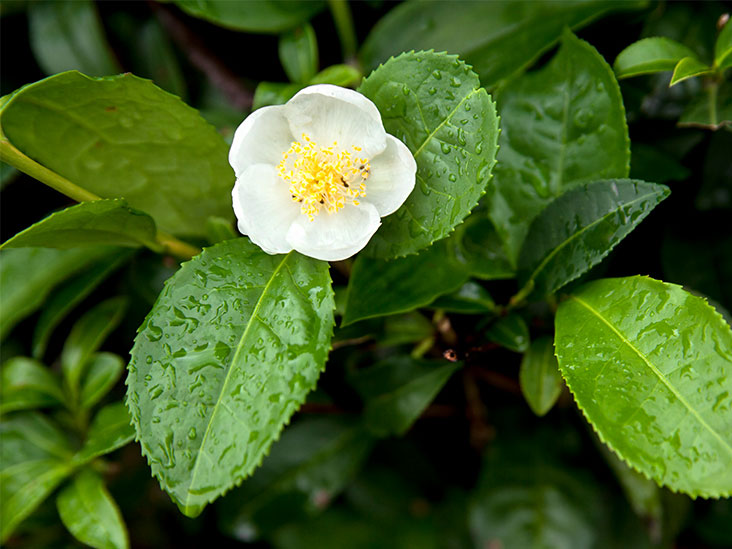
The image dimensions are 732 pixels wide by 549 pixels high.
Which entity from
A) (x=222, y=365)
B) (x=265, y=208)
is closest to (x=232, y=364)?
(x=222, y=365)

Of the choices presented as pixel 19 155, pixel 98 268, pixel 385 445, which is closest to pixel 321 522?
pixel 385 445

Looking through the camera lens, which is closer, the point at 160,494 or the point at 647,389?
the point at 647,389

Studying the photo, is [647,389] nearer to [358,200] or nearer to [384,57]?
[358,200]

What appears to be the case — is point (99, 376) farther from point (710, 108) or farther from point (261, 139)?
point (710, 108)

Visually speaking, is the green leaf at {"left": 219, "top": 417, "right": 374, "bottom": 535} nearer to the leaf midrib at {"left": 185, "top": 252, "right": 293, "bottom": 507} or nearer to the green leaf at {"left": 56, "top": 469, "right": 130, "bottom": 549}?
the green leaf at {"left": 56, "top": 469, "right": 130, "bottom": 549}

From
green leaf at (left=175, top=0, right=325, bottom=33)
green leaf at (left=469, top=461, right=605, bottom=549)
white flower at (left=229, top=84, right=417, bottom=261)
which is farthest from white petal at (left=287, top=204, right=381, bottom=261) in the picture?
green leaf at (left=469, top=461, right=605, bottom=549)

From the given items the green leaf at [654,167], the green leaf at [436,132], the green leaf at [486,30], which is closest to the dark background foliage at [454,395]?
the green leaf at [654,167]
